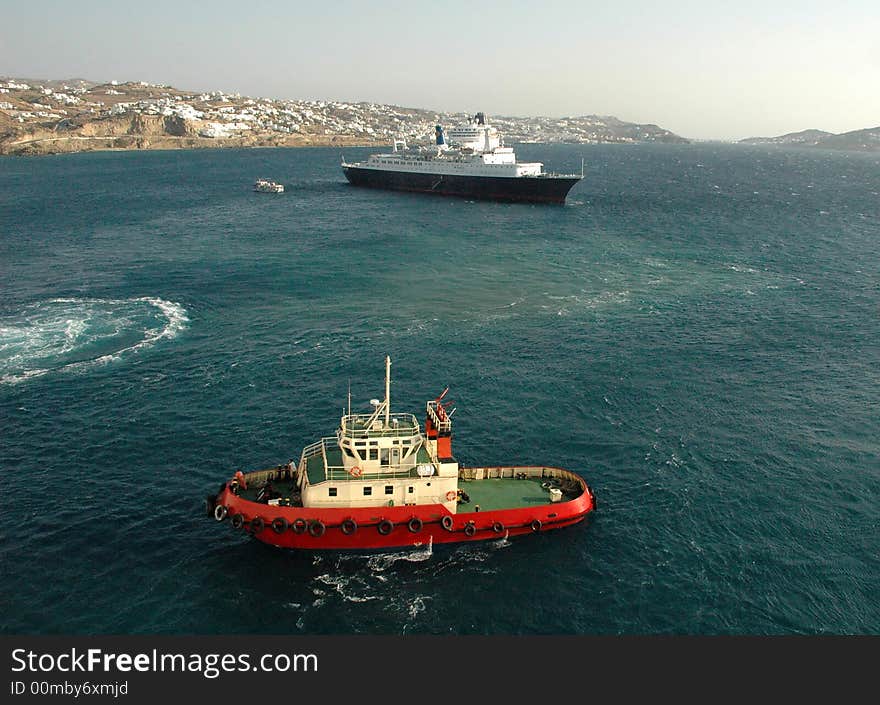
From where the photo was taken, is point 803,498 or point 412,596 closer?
point 412,596

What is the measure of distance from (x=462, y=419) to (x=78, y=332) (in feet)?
150

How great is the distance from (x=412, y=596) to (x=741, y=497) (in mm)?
24082

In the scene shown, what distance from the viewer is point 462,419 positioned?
55438 mm

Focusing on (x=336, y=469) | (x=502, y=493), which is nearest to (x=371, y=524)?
(x=336, y=469)

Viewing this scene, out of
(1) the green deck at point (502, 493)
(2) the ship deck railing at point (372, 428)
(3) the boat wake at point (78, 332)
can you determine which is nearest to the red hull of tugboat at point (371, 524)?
(1) the green deck at point (502, 493)

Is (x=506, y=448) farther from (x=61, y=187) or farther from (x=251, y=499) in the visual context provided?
(x=61, y=187)

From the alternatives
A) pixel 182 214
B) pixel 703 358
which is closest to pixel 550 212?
pixel 182 214

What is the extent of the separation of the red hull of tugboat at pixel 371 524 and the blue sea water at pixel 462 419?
1.01m

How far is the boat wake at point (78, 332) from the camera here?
6475cm

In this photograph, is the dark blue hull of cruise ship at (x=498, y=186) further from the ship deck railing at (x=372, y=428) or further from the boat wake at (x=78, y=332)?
the ship deck railing at (x=372, y=428)

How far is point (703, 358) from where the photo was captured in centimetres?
6906

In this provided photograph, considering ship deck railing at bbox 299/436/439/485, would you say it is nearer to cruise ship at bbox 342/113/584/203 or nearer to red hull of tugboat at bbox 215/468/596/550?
red hull of tugboat at bbox 215/468/596/550

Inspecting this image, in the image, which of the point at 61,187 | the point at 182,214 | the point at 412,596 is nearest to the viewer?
the point at 412,596

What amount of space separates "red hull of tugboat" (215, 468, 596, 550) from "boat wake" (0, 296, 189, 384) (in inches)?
1342
